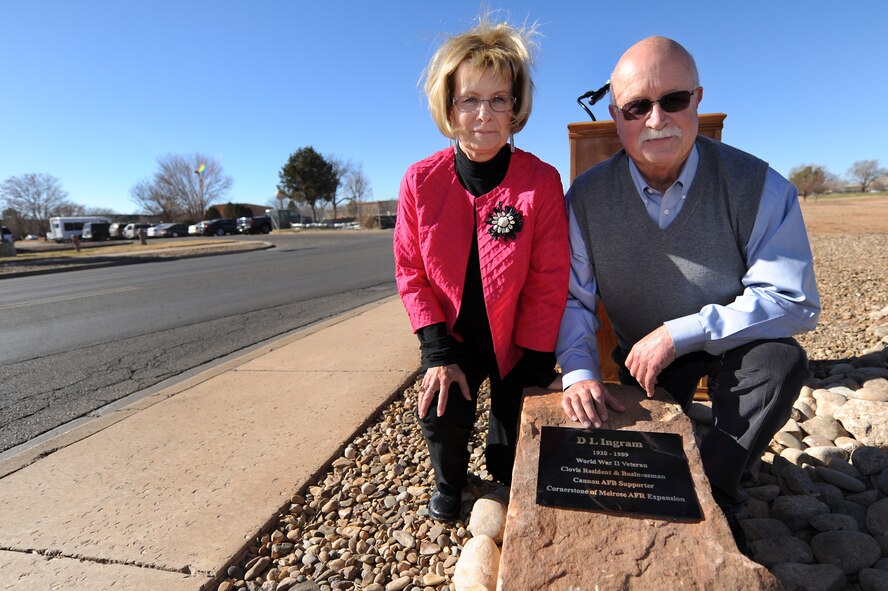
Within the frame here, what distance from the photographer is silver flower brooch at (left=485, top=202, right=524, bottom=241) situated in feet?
6.59

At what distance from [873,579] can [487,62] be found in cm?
211

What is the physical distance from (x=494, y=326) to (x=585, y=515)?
0.79 metres

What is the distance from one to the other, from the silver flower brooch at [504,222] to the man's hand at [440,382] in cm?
53

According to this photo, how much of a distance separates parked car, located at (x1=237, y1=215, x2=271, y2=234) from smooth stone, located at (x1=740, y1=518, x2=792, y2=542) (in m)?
43.3

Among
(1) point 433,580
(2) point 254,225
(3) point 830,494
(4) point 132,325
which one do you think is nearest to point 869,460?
(3) point 830,494

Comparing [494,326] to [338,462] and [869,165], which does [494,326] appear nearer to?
[338,462]

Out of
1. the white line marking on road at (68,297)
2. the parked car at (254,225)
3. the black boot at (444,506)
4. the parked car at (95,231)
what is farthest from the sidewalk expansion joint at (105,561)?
the parked car at (95,231)

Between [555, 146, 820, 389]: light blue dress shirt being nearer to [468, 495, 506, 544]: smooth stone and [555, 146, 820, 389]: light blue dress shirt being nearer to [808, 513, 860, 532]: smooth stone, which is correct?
[468, 495, 506, 544]: smooth stone

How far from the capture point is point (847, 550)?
1.73 meters

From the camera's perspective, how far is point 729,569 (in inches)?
51.4

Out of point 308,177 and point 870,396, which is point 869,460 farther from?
point 308,177

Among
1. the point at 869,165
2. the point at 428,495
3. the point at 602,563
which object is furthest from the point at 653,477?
the point at 869,165

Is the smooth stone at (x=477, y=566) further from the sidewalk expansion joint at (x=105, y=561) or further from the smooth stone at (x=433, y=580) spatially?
the sidewalk expansion joint at (x=105, y=561)

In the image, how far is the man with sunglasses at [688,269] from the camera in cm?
176
